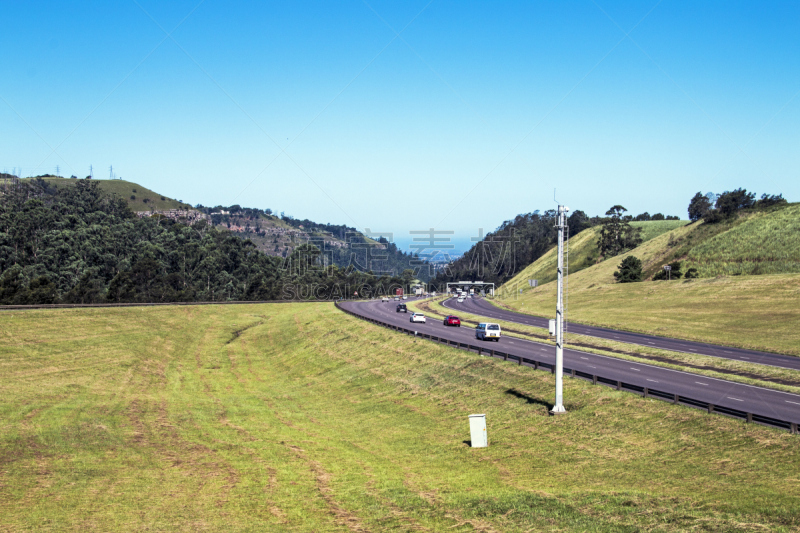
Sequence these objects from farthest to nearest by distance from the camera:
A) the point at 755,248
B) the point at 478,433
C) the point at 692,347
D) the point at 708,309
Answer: the point at 755,248 → the point at 708,309 → the point at 692,347 → the point at 478,433

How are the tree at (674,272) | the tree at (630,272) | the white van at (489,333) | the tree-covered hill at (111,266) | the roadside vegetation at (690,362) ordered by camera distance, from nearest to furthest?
the roadside vegetation at (690,362) < the white van at (489,333) < the tree at (674,272) < the tree at (630,272) < the tree-covered hill at (111,266)

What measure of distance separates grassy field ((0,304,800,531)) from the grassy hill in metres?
31.7

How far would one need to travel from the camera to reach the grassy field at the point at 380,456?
61.4 feet

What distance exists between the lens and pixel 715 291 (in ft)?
326

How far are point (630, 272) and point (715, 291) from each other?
120 ft

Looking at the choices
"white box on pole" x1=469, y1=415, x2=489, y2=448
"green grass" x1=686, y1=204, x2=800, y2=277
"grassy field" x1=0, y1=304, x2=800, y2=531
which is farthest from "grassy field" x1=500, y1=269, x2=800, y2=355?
"white box on pole" x1=469, y1=415, x2=489, y2=448

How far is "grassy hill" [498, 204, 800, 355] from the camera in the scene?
228ft

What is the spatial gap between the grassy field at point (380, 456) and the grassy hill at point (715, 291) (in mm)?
31714

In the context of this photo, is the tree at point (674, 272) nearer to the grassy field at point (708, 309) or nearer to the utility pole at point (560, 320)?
the grassy field at point (708, 309)

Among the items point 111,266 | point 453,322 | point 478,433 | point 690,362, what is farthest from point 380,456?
point 111,266

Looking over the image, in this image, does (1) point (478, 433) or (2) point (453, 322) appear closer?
(1) point (478, 433)

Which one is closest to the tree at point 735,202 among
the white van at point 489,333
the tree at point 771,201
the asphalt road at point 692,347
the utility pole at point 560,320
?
the tree at point 771,201

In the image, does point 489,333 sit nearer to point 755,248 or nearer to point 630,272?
point 755,248

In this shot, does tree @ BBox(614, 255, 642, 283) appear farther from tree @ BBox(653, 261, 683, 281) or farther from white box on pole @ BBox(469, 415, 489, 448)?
white box on pole @ BBox(469, 415, 489, 448)
